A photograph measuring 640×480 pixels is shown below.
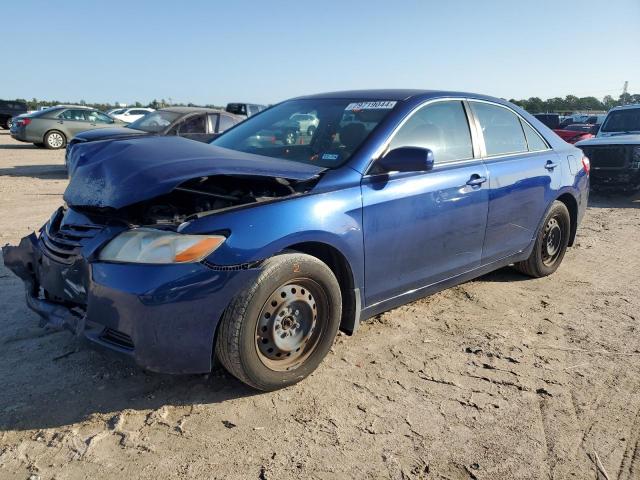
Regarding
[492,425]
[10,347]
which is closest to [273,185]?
[492,425]

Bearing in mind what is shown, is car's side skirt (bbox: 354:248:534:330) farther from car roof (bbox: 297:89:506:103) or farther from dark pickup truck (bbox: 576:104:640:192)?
dark pickup truck (bbox: 576:104:640:192)

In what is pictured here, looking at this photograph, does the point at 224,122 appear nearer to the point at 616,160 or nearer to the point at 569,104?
the point at 616,160

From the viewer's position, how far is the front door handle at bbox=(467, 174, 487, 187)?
12.9 feet

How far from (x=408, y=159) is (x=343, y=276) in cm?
83

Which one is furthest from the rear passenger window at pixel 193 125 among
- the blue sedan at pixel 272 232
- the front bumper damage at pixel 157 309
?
the front bumper damage at pixel 157 309

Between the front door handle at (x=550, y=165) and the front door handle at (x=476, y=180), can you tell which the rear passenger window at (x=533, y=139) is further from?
the front door handle at (x=476, y=180)

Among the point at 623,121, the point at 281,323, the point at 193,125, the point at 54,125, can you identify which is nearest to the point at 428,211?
the point at 281,323

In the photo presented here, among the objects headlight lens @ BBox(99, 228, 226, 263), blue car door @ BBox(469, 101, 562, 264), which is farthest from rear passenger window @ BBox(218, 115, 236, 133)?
headlight lens @ BBox(99, 228, 226, 263)

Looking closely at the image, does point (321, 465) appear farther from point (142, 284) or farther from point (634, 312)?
point (634, 312)

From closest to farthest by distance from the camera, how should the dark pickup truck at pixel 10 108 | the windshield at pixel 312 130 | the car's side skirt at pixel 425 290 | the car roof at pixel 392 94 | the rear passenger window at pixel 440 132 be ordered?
1. the car's side skirt at pixel 425 290
2. the windshield at pixel 312 130
3. the rear passenger window at pixel 440 132
4. the car roof at pixel 392 94
5. the dark pickup truck at pixel 10 108

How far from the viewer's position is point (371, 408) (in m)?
2.86

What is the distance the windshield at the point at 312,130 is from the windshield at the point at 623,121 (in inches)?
375

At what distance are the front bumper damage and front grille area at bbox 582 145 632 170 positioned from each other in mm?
9529

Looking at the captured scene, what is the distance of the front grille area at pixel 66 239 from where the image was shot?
2914 mm
